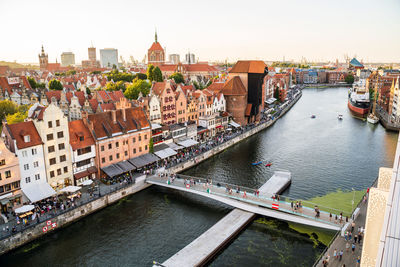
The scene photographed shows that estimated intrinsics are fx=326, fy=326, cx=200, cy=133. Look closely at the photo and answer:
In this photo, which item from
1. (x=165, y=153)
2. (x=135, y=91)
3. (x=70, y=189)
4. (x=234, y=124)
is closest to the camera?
(x=70, y=189)

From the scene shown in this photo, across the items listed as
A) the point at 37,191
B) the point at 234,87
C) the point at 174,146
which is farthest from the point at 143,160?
the point at 234,87

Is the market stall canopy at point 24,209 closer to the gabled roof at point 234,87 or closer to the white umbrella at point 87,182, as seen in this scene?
the white umbrella at point 87,182

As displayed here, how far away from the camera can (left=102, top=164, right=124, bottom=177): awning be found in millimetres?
46156

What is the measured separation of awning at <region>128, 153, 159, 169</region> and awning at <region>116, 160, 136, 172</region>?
73 centimetres

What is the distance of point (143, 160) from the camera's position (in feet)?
170

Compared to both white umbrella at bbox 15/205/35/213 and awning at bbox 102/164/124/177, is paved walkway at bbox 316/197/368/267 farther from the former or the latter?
white umbrella at bbox 15/205/35/213

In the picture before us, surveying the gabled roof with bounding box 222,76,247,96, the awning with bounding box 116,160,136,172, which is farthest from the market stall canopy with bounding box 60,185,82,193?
the gabled roof with bounding box 222,76,247,96

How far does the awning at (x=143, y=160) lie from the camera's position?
165 ft

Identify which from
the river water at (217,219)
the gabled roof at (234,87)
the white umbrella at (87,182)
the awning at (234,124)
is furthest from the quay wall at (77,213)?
the gabled roof at (234,87)

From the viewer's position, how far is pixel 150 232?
123 feet

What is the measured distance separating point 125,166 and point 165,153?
877 centimetres

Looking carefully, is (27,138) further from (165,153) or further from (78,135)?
(165,153)

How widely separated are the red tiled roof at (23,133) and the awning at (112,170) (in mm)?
9689

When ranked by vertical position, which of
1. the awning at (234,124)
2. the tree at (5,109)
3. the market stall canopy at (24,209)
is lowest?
the market stall canopy at (24,209)
